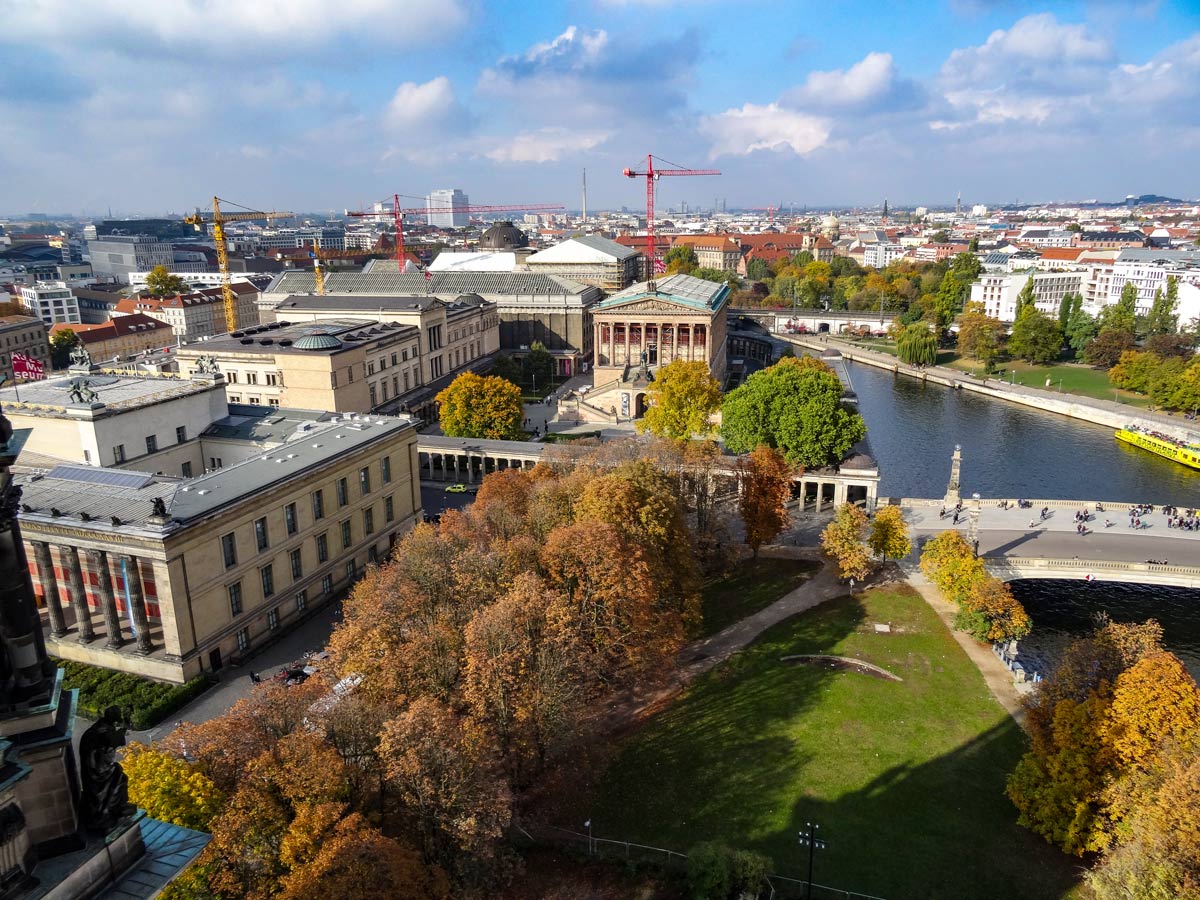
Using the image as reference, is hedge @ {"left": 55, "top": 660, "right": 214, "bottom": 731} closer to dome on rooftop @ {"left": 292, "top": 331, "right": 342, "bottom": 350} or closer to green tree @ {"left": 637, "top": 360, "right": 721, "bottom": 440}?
dome on rooftop @ {"left": 292, "top": 331, "right": 342, "bottom": 350}

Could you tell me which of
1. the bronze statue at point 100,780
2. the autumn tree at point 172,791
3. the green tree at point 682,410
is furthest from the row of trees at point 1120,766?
the green tree at point 682,410

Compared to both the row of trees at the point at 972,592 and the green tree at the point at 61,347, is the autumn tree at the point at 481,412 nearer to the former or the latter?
the row of trees at the point at 972,592

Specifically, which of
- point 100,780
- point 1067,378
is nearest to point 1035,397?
point 1067,378

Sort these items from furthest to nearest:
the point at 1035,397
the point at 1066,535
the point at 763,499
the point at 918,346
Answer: the point at 918,346 → the point at 1035,397 → the point at 1066,535 → the point at 763,499

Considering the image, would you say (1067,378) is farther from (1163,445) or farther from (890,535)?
(890,535)

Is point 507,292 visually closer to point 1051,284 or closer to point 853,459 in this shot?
point 853,459

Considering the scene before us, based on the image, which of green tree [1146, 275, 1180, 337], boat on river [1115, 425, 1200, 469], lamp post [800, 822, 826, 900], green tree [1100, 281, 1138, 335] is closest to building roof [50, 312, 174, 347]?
lamp post [800, 822, 826, 900]
